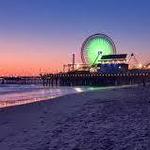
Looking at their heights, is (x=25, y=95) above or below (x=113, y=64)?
below

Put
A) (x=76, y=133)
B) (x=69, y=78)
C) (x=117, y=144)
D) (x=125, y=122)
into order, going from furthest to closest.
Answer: (x=69, y=78) < (x=125, y=122) < (x=76, y=133) < (x=117, y=144)

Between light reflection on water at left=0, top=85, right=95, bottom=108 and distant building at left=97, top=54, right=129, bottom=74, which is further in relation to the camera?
distant building at left=97, top=54, right=129, bottom=74

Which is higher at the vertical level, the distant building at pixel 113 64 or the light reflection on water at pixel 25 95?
the distant building at pixel 113 64

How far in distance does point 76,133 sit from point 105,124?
2015 millimetres

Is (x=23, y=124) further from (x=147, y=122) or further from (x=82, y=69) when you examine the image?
(x=82, y=69)

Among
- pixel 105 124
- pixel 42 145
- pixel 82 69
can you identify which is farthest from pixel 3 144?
pixel 82 69

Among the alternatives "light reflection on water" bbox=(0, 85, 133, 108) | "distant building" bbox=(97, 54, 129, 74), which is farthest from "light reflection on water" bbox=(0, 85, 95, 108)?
"distant building" bbox=(97, 54, 129, 74)

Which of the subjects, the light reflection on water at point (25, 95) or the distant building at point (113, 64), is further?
the distant building at point (113, 64)

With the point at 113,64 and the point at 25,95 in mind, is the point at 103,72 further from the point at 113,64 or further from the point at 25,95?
the point at 25,95

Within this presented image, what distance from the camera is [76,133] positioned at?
10.9 m

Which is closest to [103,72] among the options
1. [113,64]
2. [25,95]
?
[113,64]

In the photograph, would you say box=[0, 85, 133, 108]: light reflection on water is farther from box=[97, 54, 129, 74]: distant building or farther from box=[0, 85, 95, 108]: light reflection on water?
box=[97, 54, 129, 74]: distant building

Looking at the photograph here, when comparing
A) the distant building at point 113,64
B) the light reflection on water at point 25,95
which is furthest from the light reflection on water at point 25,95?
the distant building at point 113,64

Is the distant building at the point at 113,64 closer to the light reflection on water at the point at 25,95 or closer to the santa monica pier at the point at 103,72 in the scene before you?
the santa monica pier at the point at 103,72
